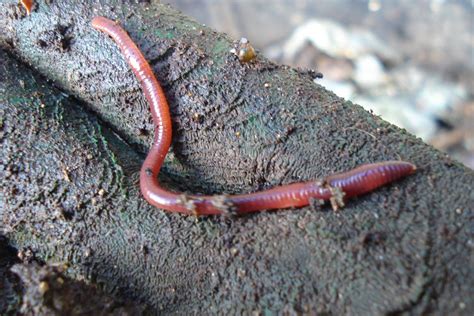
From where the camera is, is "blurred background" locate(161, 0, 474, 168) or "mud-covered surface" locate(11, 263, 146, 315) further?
"blurred background" locate(161, 0, 474, 168)

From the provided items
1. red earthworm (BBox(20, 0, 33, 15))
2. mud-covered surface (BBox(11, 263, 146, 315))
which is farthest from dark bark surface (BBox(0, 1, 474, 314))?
mud-covered surface (BBox(11, 263, 146, 315))

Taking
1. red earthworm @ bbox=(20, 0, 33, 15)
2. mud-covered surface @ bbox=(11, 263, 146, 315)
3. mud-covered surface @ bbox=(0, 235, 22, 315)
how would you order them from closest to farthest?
mud-covered surface @ bbox=(11, 263, 146, 315)
mud-covered surface @ bbox=(0, 235, 22, 315)
red earthworm @ bbox=(20, 0, 33, 15)

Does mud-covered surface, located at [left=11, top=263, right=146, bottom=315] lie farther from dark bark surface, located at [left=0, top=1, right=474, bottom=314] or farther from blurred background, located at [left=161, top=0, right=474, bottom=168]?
blurred background, located at [left=161, top=0, right=474, bottom=168]

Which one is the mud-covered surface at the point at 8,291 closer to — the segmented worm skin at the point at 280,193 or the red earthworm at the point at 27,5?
the segmented worm skin at the point at 280,193

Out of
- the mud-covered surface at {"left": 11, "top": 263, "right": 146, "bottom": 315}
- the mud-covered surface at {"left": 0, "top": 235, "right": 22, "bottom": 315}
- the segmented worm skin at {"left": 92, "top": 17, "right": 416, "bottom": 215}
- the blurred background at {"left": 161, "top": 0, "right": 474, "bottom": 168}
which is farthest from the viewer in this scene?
the blurred background at {"left": 161, "top": 0, "right": 474, "bottom": 168}

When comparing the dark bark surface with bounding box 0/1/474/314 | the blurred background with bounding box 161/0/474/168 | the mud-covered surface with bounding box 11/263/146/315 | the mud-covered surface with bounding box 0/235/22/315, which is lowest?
the mud-covered surface with bounding box 0/235/22/315

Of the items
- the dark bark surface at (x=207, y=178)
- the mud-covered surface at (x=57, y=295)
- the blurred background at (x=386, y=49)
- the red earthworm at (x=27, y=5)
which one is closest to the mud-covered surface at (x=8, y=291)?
the mud-covered surface at (x=57, y=295)

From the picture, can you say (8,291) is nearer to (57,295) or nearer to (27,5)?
(57,295)

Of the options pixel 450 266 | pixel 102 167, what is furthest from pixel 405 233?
pixel 102 167
